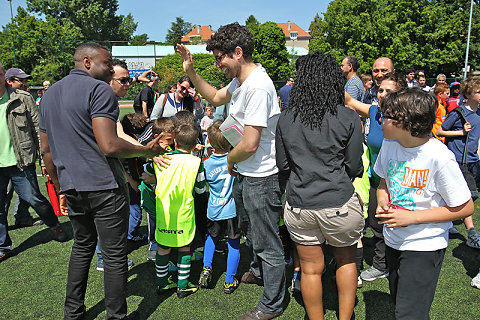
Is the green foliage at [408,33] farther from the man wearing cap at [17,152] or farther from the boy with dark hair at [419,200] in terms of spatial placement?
the boy with dark hair at [419,200]

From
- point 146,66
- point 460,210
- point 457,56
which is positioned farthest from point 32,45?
point 457,56

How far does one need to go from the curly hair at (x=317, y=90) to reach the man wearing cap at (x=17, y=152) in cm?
368

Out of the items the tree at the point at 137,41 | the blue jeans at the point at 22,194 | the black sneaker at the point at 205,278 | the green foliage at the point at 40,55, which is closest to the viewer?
the black sneaker at the point at 205,278

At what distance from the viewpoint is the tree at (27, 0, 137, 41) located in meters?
48.6

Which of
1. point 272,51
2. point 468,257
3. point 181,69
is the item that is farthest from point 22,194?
point 272,51

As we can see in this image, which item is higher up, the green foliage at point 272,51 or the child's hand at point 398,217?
the green foliage at point 272,51

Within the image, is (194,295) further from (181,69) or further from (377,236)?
(181,69)

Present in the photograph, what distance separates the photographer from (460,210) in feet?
6.11

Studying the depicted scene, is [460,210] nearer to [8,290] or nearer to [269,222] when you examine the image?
[269,222]

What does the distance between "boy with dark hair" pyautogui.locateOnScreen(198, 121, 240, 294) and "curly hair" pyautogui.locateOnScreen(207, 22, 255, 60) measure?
99 centimetres

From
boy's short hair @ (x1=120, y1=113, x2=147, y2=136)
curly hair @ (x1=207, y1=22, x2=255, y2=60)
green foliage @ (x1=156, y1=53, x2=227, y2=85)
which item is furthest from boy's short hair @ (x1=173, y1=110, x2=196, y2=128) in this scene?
green foliage @ (x1=156, y1=53, x2=227, y2=85)

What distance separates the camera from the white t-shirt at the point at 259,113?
2.40 m

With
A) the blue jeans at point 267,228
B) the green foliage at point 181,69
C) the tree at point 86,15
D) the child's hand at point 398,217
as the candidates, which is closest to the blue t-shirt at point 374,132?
the blue jeans at point 267,228

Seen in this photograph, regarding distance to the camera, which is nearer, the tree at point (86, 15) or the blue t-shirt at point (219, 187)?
the blue t-shirt at point (219, 187)
